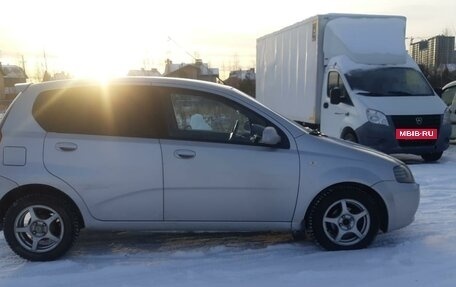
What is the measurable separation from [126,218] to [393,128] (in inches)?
265

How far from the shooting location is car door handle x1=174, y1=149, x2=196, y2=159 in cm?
468

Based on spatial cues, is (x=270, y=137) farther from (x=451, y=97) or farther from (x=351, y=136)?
(x=451, y=97)

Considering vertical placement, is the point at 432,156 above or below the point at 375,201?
below

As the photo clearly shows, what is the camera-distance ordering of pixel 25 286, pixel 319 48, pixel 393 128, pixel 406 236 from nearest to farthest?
pixel 25 286 < pixel 406 236 < pixel 393 128 < pixel 319 48

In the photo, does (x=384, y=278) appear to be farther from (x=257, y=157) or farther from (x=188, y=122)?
(x=188, y=122)

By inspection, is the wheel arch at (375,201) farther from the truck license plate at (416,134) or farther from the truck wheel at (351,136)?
the truck wheel at (351,136)

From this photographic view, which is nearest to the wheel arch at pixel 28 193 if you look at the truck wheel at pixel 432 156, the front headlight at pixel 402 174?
the front headlight at pixel 402 174

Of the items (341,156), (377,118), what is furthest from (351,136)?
(341,156)

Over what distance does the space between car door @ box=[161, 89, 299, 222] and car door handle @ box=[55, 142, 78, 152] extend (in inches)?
30.7

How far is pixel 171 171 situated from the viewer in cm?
468

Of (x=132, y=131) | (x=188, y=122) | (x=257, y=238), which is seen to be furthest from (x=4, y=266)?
(x=257, y=238)

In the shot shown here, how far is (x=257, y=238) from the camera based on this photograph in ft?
17.7

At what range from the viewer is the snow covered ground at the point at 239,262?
4.25 metres

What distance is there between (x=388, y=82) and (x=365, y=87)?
0.56 m
